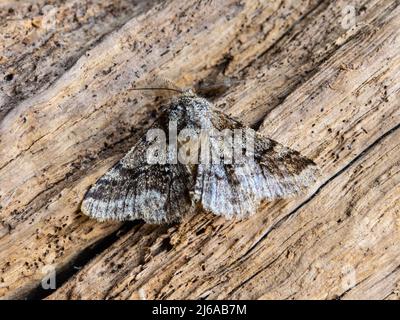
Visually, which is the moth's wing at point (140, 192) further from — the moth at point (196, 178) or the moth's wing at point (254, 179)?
the moth's wing at point (254, 179)

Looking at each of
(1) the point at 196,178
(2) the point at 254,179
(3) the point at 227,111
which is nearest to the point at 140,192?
(1) the point at 196,178

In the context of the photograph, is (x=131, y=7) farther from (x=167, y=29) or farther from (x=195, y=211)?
(x=195, y=211)

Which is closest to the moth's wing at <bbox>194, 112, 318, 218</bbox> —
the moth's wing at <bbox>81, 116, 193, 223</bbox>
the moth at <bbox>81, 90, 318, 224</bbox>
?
the moth at <bbox>81, 90, 318, 224</bbox>

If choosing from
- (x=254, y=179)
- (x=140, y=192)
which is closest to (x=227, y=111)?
(x=254, y=179)

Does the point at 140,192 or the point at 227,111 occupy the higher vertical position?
the point at 227,111

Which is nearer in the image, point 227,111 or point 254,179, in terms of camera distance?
point 254,179

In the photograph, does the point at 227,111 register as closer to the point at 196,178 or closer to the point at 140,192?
the point at 196,178
